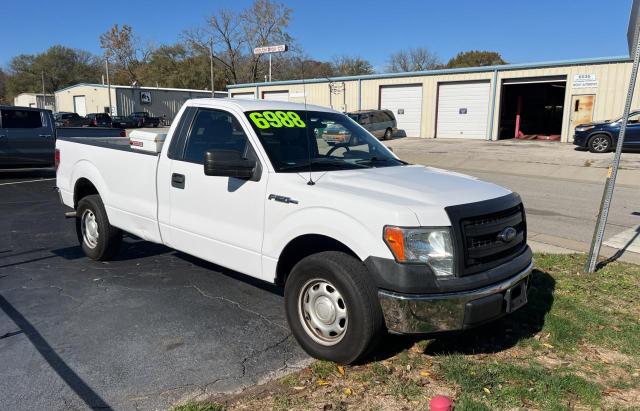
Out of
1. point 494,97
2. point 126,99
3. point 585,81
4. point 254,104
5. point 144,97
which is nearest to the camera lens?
point 254,104

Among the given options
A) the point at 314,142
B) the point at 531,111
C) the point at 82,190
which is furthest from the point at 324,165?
the point at 531,111

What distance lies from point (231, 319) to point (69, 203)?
129 inches

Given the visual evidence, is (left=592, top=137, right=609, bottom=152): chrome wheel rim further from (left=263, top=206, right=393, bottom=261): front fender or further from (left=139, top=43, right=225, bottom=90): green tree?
(left=139, top=43, right=225, bottom=90): green tree

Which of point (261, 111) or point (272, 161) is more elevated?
point (261, 111)

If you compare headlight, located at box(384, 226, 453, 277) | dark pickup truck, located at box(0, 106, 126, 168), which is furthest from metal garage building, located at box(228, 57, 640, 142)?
headlight, located at box(384, 226, 453, 277)

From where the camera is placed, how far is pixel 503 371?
3.51 meters

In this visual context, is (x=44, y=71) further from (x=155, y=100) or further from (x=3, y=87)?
(x=155, y=100)

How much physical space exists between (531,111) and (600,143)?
12.0 meters

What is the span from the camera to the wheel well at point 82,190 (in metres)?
6.17

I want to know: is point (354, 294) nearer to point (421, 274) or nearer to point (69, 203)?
point (421, 274)

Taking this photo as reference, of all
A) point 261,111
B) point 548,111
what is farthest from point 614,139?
point 261,111

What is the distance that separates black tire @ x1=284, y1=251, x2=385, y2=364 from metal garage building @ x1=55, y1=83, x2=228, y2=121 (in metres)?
54.5

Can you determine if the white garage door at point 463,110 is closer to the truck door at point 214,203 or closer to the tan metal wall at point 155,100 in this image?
the truck door at point 214,203

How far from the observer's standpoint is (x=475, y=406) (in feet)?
10.0
